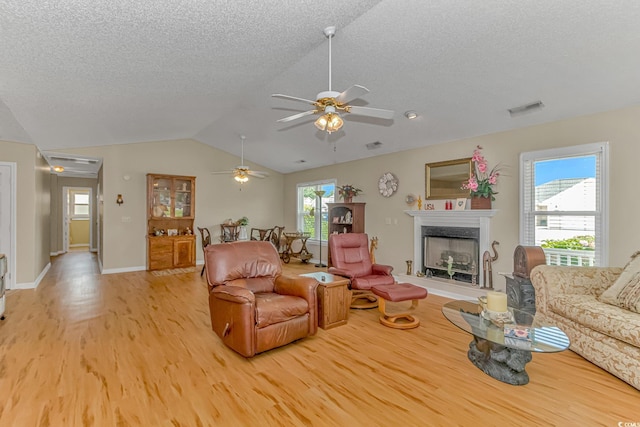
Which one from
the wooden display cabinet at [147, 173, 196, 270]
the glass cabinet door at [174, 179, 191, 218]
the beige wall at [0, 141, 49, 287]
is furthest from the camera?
the glass cabinet door at [174, 179, 191, 218]

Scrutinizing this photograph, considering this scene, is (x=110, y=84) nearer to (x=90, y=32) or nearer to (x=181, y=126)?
(x=90, y=32)

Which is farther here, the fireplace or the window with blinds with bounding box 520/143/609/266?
the fireplace

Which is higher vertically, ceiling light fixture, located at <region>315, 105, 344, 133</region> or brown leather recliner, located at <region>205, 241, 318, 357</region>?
ceiling light fixture, located at <region>315, 105, 344, 133</region>

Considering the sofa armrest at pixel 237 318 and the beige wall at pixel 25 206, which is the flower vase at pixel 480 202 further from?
the beige wall at pixel 25 206

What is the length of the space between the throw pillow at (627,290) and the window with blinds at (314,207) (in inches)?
204

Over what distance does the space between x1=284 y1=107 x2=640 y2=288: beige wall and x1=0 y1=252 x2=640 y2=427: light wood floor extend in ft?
5.48

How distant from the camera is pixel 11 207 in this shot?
15.7ft

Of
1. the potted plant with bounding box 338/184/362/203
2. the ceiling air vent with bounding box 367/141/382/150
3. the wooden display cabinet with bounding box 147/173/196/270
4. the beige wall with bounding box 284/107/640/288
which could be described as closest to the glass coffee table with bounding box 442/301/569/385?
the beige wall with bounding box 284/107/640/288

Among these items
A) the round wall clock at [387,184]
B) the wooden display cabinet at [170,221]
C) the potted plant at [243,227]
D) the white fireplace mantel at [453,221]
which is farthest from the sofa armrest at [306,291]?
the wooden display cabinet at [170,221]

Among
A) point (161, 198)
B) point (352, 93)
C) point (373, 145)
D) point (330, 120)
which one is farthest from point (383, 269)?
point (161, 198)

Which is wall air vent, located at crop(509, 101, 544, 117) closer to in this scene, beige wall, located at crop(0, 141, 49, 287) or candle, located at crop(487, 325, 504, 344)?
candle, located at crop(487, 325, 504, 344)

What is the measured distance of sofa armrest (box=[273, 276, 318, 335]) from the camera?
2.97 meters

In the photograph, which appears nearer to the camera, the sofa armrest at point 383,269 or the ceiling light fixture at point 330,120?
the ceiling light fixture at point 330,120

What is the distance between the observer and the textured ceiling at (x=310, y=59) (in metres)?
2.15
